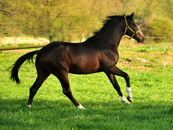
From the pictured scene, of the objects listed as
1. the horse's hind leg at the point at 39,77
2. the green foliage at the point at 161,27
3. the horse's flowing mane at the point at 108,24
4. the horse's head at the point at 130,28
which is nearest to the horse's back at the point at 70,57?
the horse's hind leg at the point at 39,77

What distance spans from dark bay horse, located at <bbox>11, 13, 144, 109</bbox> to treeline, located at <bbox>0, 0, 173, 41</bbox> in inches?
51.0

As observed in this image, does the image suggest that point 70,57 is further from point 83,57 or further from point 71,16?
point 71,16

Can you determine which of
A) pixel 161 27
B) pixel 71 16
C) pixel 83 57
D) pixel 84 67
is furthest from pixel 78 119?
pixel 161 27

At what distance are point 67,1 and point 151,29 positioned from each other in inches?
583

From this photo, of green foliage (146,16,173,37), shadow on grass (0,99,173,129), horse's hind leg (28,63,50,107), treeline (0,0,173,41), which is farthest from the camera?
green foliage (146,16,173,37)

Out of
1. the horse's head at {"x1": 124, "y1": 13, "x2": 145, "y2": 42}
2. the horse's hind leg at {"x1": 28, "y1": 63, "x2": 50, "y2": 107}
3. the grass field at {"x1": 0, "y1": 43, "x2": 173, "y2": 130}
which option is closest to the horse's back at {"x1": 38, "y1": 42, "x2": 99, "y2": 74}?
the horse's hind leg at {"x1": 28, "y1": 63, "x2": 50, "y2": 107}

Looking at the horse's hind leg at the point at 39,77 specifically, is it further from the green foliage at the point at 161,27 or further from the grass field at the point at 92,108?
the green foliage at the point at 161,27

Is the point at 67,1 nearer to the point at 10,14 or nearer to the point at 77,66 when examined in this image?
the point at 10,14

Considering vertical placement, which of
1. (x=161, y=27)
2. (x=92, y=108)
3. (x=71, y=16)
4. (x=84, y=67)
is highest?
(x=84, y=67)

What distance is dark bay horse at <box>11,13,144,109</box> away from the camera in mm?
5375

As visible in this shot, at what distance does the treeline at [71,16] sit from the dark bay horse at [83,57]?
4.25 feet

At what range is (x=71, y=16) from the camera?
23406 mm

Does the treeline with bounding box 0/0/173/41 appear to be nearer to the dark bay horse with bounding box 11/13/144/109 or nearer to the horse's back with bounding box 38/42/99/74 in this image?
the dark bay horse with bounding box 11/13/144/109

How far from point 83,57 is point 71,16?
1851cm
